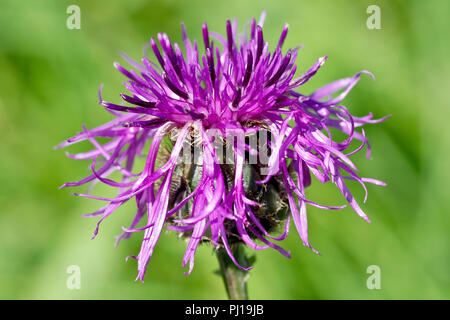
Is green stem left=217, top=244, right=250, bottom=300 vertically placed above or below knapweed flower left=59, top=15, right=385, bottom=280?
below

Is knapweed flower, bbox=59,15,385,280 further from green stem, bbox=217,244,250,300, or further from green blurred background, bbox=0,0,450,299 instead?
green blurred background, bbox=0,0,450,299

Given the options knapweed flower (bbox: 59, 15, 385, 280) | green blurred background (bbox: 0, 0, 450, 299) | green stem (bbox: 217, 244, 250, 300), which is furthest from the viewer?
green blurred background (bbox: 0, 0, 450, 299)

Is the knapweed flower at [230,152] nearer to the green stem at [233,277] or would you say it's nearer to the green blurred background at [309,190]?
the green stem at [233,277]

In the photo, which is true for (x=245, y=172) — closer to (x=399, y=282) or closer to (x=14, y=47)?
(x=399, y=282)

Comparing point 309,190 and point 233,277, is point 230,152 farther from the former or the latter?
point 309,190

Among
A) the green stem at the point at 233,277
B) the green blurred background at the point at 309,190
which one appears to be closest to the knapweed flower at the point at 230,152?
the green stem at the point at 233,277

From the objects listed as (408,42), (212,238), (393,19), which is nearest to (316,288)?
(212,238)

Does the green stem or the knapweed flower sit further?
the green stem

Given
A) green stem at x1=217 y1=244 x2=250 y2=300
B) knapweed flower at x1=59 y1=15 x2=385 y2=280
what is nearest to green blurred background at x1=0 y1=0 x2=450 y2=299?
green stem at x1=217 y1=244 x2=250 y2=300

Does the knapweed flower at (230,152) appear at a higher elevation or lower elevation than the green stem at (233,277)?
higher

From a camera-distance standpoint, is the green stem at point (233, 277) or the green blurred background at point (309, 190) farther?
the green blurred background at point (309, 190)
